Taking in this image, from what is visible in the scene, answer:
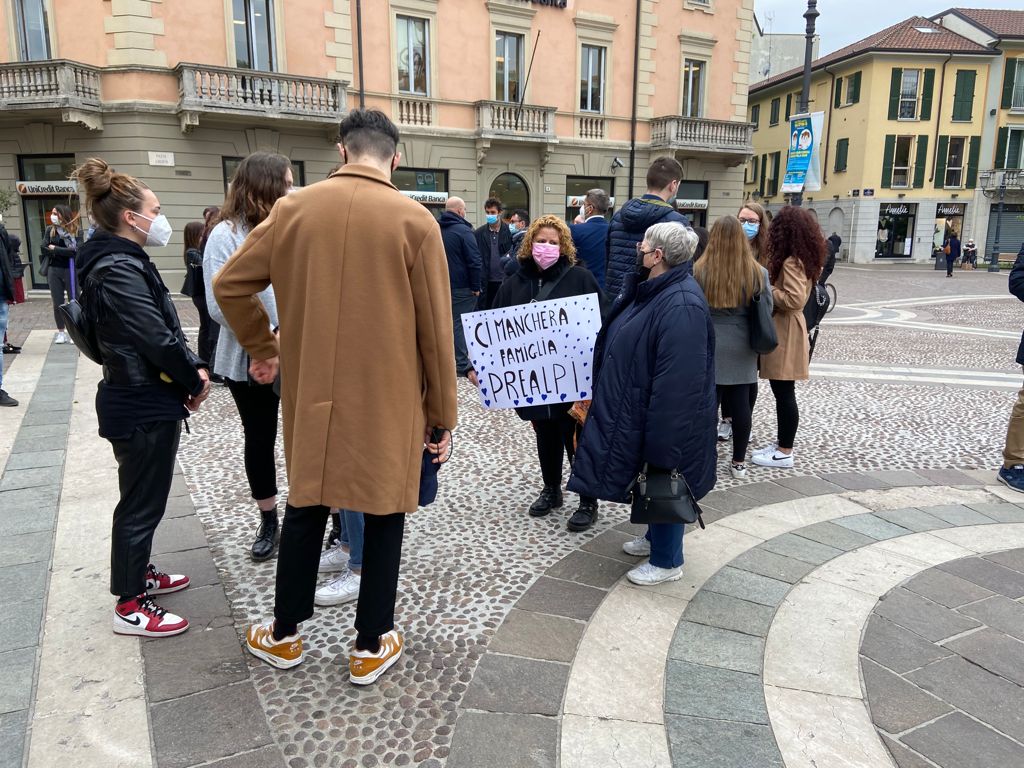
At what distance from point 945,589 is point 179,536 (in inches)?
151

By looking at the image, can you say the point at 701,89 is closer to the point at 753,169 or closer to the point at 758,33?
the point at 753,169

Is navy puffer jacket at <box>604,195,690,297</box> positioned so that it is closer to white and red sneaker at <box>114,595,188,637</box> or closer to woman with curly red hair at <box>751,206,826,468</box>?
woman with curly red hair at <box>751,206,826,468</box>

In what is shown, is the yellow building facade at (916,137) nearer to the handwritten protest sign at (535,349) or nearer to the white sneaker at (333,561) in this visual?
the handwritten protest sign at (535,349)

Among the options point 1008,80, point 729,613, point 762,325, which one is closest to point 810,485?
point 762,325

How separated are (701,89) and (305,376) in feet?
83.8

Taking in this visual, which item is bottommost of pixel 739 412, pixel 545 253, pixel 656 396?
pixel 739 412

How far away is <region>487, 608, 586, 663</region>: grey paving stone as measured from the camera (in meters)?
2.77

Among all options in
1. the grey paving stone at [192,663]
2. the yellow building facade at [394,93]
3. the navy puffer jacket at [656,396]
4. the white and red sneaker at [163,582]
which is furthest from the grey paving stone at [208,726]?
the yellow building facade at [394,93]

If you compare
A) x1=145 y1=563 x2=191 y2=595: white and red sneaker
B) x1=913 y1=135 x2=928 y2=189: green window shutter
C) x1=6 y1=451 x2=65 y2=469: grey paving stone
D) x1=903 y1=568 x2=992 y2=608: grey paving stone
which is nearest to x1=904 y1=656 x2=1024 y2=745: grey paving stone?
x1=903 y1=568 x2=992 y2=608: grey paving stone

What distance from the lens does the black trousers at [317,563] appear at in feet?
8.00

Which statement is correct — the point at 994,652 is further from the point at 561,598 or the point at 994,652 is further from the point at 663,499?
the point at 561,598

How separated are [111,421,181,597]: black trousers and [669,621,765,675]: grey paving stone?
2.12 meters

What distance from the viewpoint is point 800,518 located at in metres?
4.17

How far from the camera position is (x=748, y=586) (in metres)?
3.33
